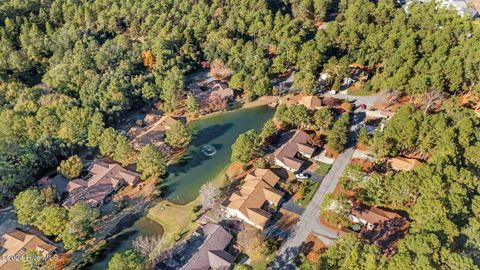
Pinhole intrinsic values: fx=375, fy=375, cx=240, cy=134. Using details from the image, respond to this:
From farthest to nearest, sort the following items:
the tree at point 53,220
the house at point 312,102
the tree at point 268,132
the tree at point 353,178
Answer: the house at point 312,102 < the tree at point 268,132 < the tree at point 353,178 < the tree at point 53,220

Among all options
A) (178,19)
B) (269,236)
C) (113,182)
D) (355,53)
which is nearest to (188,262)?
(269,236)

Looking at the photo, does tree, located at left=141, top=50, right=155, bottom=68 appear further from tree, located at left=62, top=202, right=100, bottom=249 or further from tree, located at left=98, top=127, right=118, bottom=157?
tree, located at left=62, top=202, right=100, bottom=249

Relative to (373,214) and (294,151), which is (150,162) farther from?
(373,214)

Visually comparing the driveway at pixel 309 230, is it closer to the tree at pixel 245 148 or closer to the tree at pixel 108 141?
the tree at pixel 245 148

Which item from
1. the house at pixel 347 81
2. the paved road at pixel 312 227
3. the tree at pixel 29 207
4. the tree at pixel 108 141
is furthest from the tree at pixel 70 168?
the house at pixel 347 81

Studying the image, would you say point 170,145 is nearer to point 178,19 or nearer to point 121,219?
point 121,219

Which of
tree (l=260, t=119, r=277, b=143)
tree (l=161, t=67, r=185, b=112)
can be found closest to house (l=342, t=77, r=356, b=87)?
tree (l=260, t=119, r=277, b=143)

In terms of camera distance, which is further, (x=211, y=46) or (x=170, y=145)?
(x=211, y=46)
